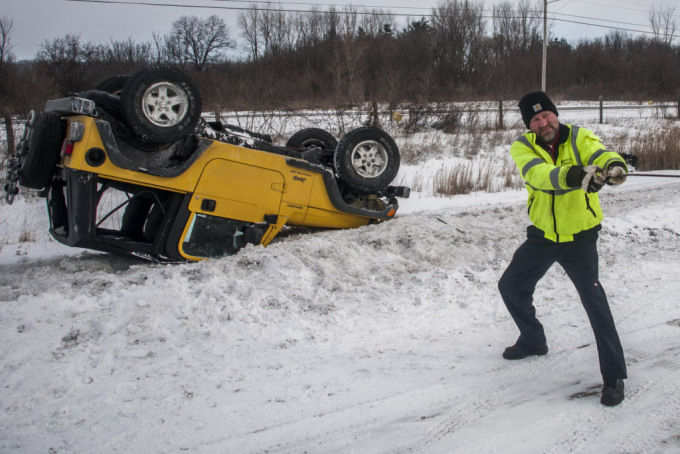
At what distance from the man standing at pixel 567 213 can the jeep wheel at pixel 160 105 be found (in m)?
2.96

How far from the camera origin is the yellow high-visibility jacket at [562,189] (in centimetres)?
294

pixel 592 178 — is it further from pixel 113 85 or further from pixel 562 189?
pixel 113 85

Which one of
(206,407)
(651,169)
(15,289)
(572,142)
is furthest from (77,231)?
(651,169)

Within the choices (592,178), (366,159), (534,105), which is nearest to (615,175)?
(592,178)

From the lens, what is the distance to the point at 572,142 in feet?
9.91

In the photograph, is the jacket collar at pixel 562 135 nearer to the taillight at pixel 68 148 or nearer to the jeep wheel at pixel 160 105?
the jeep wheel at pixel 160 105

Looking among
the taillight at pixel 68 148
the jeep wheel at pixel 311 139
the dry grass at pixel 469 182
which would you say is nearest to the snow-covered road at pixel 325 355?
the taillight at pixel 68 148

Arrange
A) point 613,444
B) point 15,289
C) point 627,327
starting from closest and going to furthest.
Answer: point 613,444 < point 627,327 < point 15,289

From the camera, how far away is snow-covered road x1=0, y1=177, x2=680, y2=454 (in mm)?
2641

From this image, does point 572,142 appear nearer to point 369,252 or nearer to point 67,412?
point 369,252

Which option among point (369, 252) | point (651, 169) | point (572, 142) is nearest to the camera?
point (572, 142)

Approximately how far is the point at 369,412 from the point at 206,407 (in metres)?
0.89

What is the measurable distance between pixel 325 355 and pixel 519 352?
4.18 ft

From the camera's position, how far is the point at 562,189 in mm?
2869
